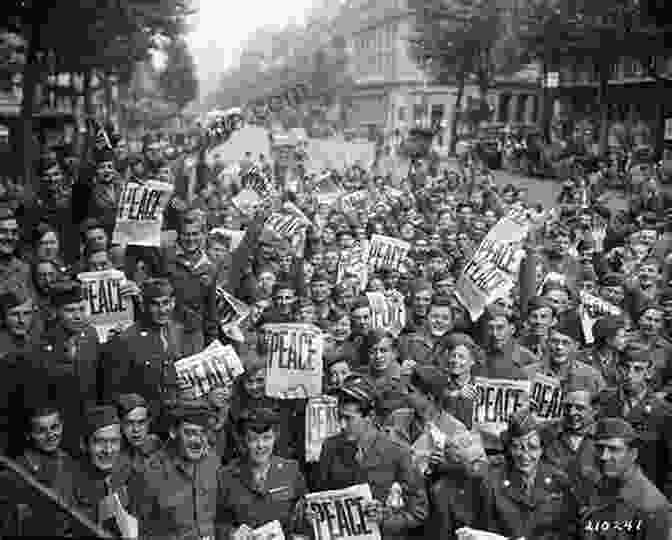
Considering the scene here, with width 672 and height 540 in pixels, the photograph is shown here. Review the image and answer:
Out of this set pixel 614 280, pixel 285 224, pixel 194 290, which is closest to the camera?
pixel 194 290

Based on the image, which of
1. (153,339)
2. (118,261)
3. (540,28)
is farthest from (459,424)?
(540,28)

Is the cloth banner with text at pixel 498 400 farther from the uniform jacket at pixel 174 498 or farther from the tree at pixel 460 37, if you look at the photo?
the tree at pixel 460 37

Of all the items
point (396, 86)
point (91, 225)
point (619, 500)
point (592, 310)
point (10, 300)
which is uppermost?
point (396, 86)

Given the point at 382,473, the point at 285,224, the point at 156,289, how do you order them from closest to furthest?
the point at 382,473 < the point at 156,289 < the point at 285,224

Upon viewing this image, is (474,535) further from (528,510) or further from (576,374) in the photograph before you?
(576,374)

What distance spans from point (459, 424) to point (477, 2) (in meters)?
43.6

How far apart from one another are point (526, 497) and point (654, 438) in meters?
1.55

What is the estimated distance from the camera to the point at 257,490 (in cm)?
522

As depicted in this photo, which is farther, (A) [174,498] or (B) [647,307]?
(B) [647,307]

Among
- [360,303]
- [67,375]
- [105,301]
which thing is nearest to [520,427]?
[360,303]

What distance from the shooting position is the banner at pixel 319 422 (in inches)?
249

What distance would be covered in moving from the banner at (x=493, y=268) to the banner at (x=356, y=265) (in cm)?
132

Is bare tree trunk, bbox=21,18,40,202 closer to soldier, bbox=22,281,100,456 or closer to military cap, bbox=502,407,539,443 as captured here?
soldier, bbox=22,281,100,456

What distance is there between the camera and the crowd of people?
5.11 m
